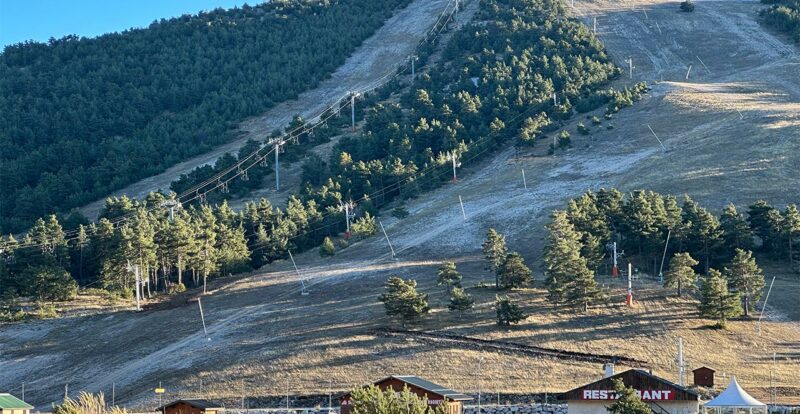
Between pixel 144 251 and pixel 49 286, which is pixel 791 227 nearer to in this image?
pixel 144 251

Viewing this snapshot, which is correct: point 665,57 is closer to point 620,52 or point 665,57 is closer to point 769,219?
point 620,52

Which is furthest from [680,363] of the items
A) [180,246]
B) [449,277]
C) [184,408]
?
[180,246]

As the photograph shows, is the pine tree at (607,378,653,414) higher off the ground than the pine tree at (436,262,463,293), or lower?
higher

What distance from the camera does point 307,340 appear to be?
90.4 meters

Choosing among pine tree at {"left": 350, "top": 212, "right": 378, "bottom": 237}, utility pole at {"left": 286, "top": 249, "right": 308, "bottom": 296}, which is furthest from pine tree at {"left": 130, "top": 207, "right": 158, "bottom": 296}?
pine tree at {"left": 350, "top": 212, "right": 378, "bottom": 237}

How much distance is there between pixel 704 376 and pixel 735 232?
2765cm

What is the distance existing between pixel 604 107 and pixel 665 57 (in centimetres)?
3081

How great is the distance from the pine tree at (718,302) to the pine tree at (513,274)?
12753 mm

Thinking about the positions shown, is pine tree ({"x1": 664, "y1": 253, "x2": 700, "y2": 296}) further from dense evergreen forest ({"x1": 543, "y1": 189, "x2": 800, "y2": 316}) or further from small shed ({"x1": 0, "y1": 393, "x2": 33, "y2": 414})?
small shed ({"x1": 0, "y1": 393, "x2": 33, "y2": 414})

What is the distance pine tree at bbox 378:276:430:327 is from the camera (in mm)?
90750

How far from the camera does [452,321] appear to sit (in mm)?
91625

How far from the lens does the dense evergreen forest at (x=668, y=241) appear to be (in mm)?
93938

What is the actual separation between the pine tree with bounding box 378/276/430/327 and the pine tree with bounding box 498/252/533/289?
777 cm

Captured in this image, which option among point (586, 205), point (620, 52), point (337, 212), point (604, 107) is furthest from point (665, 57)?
point (586, 205)
